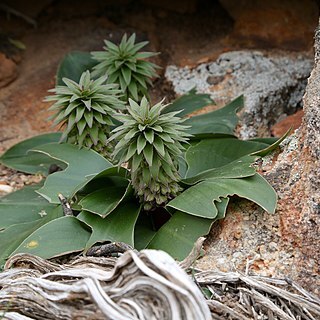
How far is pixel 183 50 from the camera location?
10.9 ft

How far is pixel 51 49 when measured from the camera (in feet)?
11.1

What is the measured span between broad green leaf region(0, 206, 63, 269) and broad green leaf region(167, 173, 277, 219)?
0.39 metres

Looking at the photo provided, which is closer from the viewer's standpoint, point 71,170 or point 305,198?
point 305,198

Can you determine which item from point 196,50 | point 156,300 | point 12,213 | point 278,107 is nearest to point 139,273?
point 156,300

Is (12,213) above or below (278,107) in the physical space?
below

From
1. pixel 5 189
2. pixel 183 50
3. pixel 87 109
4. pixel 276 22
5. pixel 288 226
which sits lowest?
pixel 5 189

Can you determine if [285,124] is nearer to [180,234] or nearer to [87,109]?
[87,109]

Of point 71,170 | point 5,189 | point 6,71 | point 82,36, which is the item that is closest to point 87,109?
point 71,170

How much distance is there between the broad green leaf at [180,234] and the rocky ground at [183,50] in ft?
2.74

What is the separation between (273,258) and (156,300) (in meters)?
0.48

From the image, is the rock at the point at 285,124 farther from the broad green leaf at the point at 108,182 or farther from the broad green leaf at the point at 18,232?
the broad green leaf at the point at 18,232

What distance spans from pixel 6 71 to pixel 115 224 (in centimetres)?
151

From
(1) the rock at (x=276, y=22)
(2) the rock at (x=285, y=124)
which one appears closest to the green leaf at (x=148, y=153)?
(2) the rock at (x=285, y=124)

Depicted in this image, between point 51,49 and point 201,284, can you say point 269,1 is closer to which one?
point 51,49
